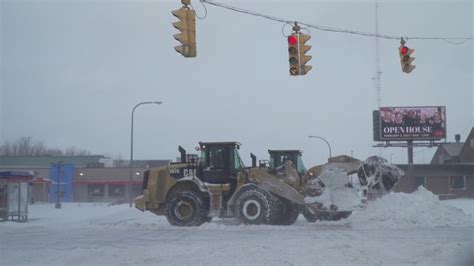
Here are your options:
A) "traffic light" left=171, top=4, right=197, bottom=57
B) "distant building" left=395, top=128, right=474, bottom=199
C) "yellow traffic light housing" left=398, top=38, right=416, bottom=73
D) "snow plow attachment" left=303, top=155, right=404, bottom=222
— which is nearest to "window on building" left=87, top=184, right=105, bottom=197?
"distant building" left=395, top=128, right=474, bottom=199

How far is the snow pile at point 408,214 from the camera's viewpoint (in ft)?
66.1

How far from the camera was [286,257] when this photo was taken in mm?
12406

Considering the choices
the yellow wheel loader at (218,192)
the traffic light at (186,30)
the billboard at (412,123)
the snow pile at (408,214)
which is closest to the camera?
the traffic light at (186,30)

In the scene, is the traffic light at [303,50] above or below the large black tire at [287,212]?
above

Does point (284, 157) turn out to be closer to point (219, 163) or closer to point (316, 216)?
point (316, 216)

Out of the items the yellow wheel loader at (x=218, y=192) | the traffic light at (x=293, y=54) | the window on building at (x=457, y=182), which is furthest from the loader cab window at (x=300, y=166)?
the window on building at (x=457, y=182)

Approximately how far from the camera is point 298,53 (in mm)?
17516

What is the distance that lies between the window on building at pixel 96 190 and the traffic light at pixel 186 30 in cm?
6481

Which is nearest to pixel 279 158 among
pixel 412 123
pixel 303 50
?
pixel 303 50

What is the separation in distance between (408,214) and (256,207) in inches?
212

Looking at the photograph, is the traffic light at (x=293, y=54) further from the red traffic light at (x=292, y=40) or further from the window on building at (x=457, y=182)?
the window on building at (x=457, y=182)

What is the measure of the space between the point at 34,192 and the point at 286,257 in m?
71.6

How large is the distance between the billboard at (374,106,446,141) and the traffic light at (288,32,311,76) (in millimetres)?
47158

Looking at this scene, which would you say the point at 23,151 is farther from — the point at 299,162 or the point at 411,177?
the point at 299,162
